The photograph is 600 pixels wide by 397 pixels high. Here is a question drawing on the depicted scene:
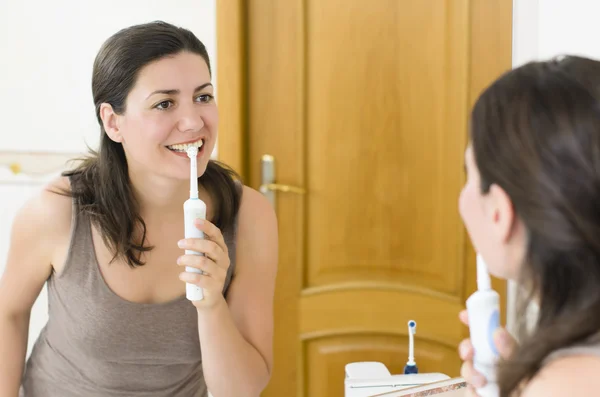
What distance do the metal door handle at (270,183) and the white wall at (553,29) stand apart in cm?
67

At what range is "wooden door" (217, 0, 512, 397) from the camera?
1.93 metres

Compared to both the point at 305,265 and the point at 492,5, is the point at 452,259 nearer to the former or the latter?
the point at 305,265

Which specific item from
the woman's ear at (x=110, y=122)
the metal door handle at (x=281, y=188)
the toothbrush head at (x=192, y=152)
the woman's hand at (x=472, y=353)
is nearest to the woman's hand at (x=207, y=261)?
the toothbrush head at (x=192, y=152)

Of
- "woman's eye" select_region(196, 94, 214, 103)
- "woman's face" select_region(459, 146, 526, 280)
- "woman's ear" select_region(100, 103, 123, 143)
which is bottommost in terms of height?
"woman's face" select_region(459, 146, 526, 280)

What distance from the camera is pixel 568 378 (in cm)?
58

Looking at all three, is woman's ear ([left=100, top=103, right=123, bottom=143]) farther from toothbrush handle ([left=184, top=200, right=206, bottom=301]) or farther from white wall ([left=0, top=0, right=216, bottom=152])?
white wall ([left=0, top=0, right=216, bottom=152])

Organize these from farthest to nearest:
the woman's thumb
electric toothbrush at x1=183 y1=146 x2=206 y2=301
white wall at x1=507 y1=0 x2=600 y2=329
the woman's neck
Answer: white wall at x1=507 y1=0 x2=600 y2=329, the woman's neck, electric toothbrush at x1=183 y1=146 x2=206 y2=301, the woman's thumb

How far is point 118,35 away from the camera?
1.10 metres

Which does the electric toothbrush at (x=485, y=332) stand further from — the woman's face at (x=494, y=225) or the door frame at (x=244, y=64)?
the door frame at (x=244, y=64)

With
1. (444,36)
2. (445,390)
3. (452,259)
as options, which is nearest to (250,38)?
(444,36)

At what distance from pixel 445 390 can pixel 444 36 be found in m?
1.15

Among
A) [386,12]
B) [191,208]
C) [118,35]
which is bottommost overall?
[191,208]

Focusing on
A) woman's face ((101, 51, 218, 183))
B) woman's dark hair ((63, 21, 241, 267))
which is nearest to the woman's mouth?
woman's face ((101, 51, 218, 183))

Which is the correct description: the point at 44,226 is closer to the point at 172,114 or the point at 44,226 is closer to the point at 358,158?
the point at 172,114
